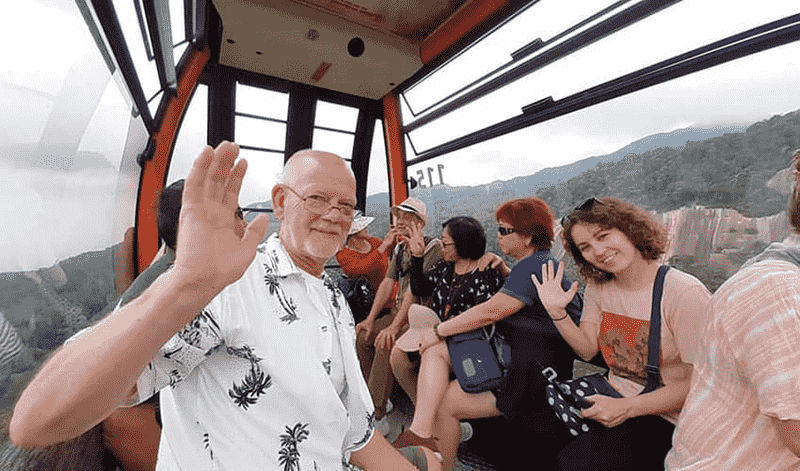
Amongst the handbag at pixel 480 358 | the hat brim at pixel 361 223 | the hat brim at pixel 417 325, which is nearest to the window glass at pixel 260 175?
the hat brim at pixel 361 223

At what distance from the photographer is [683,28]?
71cm

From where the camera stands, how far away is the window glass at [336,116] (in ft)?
4.42

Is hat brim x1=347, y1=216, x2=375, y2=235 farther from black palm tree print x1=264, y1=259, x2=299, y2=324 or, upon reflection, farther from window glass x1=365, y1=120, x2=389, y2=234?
black palm tree print x1=264, y1=259, x2=299, y2=324

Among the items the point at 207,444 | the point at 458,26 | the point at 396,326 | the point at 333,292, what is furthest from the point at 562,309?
the point at 458,26

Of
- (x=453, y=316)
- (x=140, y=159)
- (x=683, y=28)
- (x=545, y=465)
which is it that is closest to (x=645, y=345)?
(x=545, y=465)

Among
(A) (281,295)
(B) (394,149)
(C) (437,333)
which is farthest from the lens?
(B) (394,149)

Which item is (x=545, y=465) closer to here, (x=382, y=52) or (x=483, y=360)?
(x=483, y=360)

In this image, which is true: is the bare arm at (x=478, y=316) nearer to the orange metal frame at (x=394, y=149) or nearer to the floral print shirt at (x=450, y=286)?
the floral print shirt at (x=450, y=286)

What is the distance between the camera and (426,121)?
1418mm

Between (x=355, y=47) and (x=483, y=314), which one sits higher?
(x=355, y=47)

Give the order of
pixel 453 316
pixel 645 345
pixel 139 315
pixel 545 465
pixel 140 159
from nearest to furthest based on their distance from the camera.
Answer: pixel 139 315 < pixel 645 345 < pixel 545 465 < pixel 140 159 < pixel 453 316

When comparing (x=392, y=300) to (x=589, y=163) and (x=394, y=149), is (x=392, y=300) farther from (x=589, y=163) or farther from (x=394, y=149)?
(x=589, y=163)

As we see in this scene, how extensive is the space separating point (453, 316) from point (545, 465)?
0.56 m

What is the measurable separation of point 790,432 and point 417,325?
106cm
